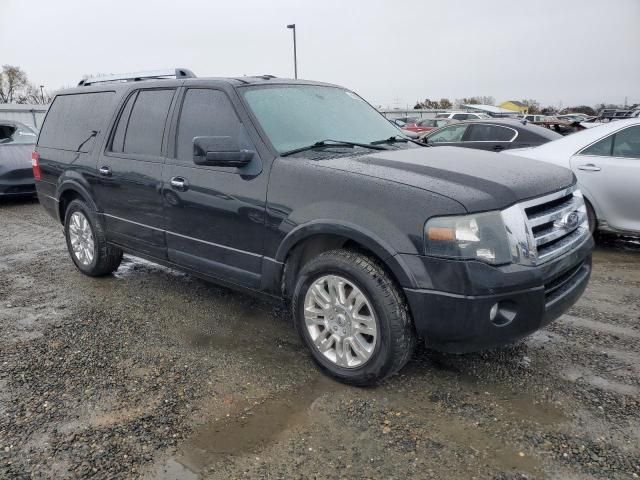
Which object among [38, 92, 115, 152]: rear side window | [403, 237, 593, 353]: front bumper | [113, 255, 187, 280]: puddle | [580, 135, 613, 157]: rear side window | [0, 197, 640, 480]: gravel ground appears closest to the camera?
[0, 197, 640, 480]: gravel ground

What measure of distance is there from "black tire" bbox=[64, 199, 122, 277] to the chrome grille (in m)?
3.65

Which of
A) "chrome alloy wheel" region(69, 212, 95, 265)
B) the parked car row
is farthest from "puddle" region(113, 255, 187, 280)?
the parked car row

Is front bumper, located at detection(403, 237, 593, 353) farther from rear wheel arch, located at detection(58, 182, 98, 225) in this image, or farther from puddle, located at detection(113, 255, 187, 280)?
rear wheel arch, located at detection(58, 182, 98, 225)

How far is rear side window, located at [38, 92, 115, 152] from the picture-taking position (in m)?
4.84

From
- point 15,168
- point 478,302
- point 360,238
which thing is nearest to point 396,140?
point 360,238

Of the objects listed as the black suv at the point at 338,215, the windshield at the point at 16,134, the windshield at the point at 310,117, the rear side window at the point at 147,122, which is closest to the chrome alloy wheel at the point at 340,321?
the black suv at the point at 338,215

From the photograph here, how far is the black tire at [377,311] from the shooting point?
9.25 feet

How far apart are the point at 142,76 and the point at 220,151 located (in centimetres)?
208

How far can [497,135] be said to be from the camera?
8.51 meters

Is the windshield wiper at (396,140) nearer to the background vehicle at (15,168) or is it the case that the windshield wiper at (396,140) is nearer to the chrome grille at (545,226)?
the chrome grille at (545,226)

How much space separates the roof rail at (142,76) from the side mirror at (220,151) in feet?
4.80

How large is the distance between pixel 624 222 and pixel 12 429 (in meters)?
Answer: 5.82

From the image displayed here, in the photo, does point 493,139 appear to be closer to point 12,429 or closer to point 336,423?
point 336,423

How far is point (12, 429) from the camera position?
2742 millimetres
